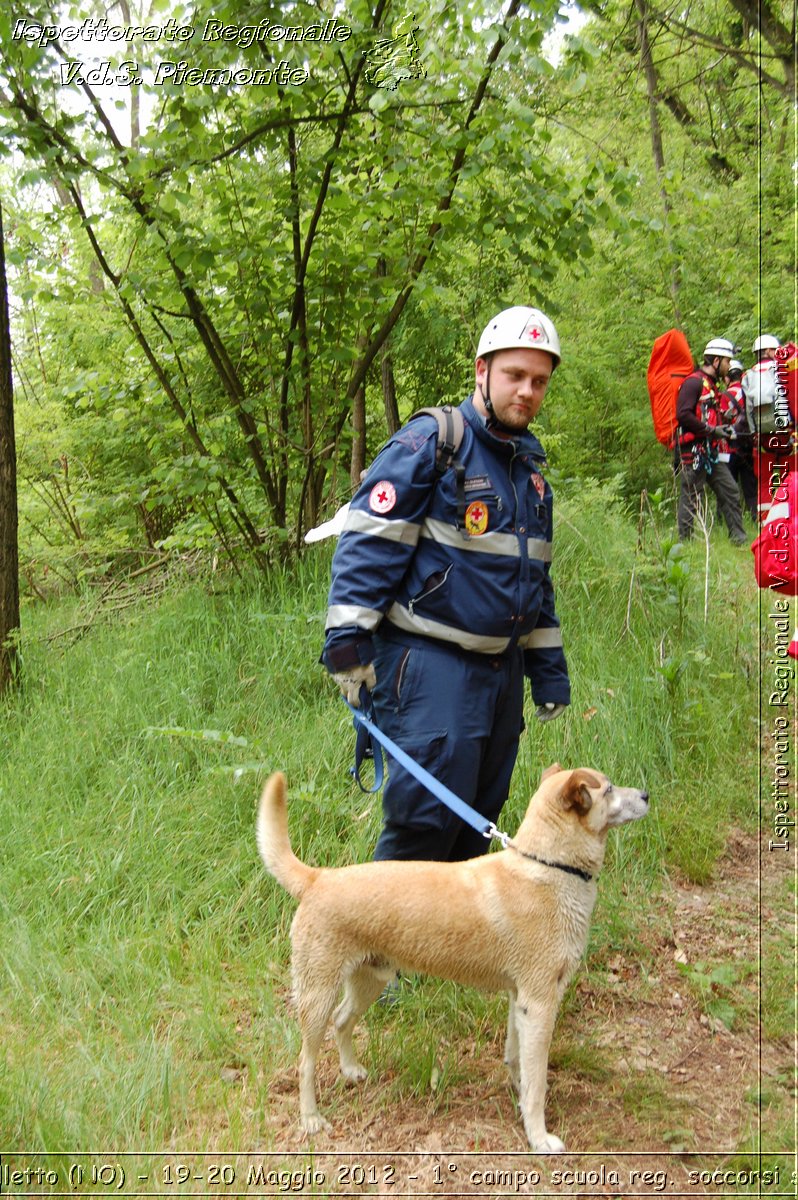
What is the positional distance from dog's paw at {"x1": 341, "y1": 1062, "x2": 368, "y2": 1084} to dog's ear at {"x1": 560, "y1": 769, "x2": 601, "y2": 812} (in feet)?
4.23

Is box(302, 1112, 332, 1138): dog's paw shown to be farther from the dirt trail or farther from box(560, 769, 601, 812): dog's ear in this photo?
box(560, 769, 601, 812): dog's ear

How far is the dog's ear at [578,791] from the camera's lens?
293cm

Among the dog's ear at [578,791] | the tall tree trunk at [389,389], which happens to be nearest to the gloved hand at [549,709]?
the dog's ear at [578,791]

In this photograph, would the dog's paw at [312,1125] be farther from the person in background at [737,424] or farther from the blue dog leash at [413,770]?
the person in background at [737,424]

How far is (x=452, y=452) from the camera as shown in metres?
3.31

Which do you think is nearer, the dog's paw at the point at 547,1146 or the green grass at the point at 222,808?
the dog's paw at the point at 547,1146

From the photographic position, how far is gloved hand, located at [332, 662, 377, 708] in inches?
128

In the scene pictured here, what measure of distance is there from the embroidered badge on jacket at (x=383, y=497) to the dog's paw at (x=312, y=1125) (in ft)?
6.72

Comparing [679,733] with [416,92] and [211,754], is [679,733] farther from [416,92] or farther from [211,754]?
[416,92]

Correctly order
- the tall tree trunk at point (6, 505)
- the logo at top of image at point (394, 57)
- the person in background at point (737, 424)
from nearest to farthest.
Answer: the logo at top of image at point (394, 57)
the tall tree trunk at point (6, 505)
the person in background at point (737, 424)

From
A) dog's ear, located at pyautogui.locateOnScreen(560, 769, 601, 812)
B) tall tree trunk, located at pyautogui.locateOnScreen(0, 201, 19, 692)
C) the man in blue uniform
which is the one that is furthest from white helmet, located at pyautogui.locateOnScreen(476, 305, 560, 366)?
tall tree trunk, located at pyautogui.locateOnScreen(0, 201, 19, 692)

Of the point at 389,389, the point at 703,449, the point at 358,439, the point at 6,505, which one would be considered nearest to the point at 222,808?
the point at 6,505

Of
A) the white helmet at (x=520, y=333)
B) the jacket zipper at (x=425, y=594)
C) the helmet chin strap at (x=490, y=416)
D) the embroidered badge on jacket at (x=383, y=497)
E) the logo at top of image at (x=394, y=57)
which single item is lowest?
the jacket zipper at (x=425, y=594)

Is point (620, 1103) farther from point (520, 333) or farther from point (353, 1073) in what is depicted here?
point (520, 333)
